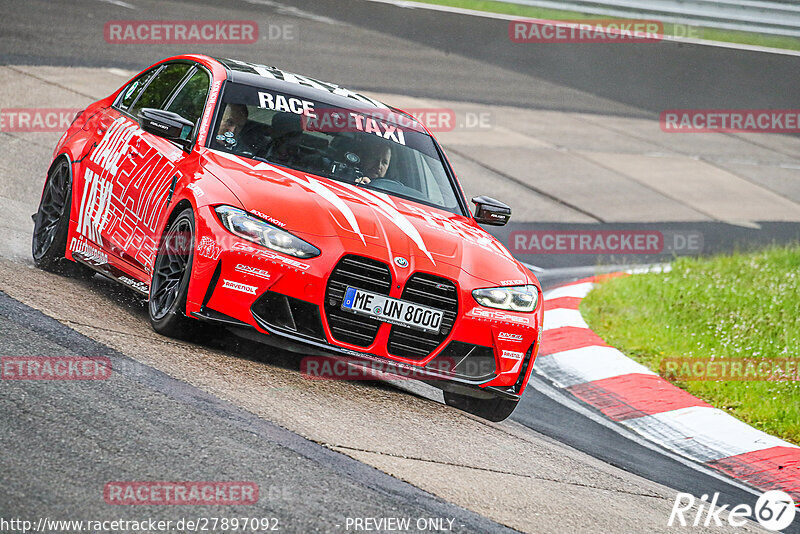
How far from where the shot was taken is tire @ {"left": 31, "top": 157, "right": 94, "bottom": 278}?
7.54m

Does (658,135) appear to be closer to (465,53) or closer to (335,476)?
(465,53)

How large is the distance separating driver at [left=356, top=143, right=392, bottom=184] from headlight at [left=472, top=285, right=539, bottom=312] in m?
1.21

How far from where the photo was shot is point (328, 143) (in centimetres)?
702

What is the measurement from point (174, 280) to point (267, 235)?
657mm

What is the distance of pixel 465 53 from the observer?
21.5m

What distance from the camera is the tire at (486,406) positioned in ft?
21.4

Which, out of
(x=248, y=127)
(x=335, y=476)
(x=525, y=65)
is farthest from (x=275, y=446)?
(x=525, y=65)

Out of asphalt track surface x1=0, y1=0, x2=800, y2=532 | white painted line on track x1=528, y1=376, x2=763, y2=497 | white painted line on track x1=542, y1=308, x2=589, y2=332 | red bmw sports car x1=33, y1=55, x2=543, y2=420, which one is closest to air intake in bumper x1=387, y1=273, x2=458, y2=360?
red bmw sports car x1=33, y1=55, x2=543, y2=420

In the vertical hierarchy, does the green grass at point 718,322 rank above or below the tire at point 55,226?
below

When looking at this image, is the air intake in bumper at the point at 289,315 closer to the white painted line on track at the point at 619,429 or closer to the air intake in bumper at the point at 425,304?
the air intake in bumper at the point at 425,304

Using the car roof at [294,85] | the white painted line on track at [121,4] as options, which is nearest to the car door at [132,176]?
the car roof at [294,85]

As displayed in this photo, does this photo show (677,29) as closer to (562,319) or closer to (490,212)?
(562,319)

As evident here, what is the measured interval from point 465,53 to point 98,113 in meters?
14.2

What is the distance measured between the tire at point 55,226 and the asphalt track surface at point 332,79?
1339mm
